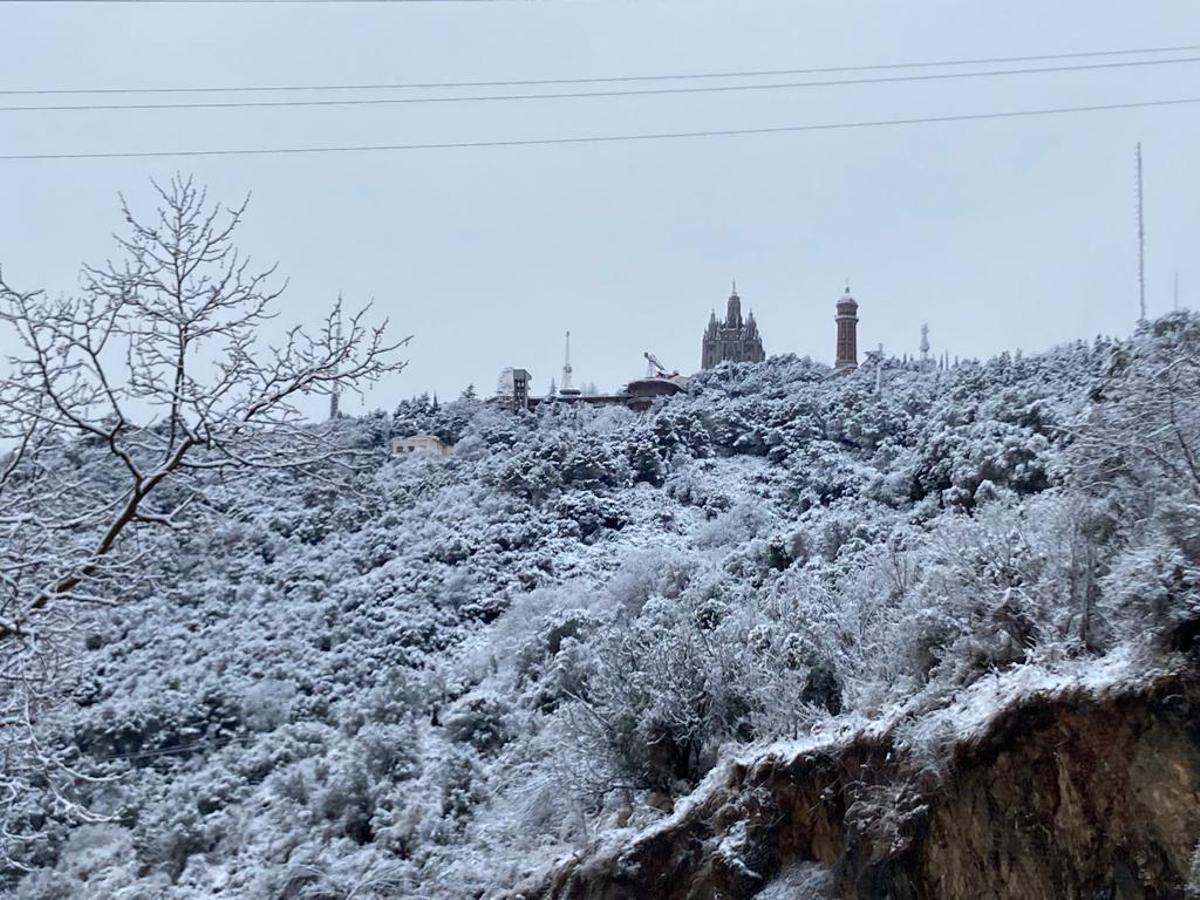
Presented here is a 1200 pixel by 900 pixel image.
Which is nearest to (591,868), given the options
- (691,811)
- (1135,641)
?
(691,811)

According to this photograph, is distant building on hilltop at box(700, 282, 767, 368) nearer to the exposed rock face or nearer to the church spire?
the church spire

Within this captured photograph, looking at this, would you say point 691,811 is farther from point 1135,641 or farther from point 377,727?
point 377,727

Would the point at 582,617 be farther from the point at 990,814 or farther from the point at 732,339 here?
the point at 732,339

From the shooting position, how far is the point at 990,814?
492 inches

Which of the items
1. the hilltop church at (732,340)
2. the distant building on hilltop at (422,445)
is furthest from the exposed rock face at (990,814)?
the hilltop church at (732,340)

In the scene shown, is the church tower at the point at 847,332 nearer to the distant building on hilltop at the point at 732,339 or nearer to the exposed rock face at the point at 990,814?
the distant building on hilltop at the point at 732,339

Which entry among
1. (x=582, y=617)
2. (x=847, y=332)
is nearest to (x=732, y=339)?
(x=847, y=332)

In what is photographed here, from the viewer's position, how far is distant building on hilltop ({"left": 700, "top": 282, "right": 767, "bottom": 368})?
2810 inches

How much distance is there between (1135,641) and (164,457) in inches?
408

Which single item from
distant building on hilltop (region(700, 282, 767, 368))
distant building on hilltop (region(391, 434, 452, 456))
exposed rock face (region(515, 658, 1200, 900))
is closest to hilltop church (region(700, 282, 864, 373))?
distant building on hilltop (region(700, 282, 767, 368))

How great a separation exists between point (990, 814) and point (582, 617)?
1505 cm

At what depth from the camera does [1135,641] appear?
1207 cm

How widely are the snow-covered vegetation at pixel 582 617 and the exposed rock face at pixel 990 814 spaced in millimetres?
665

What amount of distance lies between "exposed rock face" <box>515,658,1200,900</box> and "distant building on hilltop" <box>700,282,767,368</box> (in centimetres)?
5598
